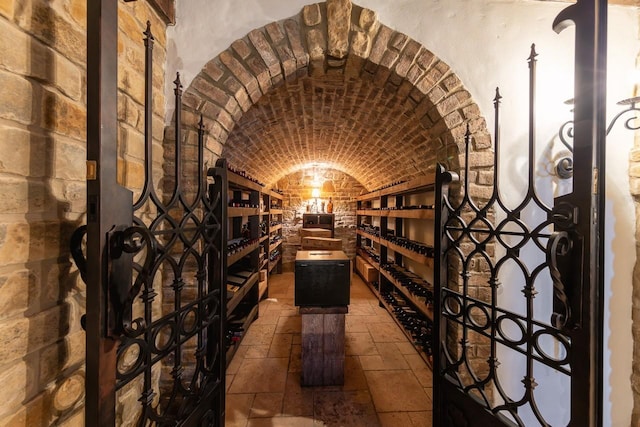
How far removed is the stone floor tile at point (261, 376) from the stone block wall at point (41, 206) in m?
1.33

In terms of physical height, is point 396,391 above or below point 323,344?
below

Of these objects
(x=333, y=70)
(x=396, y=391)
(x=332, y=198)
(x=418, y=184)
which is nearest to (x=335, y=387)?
(x=396, y=391)

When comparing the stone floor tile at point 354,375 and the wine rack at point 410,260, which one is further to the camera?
the wine rack at point 410,260

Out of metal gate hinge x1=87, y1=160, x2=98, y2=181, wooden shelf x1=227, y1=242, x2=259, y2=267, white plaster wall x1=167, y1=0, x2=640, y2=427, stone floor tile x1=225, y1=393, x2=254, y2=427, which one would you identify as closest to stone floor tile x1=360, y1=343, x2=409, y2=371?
stone floor tile x1=225, y1=393, x2=254, y2=427

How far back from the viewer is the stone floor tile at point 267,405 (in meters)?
1.71

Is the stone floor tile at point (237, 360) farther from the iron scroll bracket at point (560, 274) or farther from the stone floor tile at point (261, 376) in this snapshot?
the iron scroll bracket at point (560, 274)

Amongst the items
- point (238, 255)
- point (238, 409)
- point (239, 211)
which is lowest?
point (238, 409)

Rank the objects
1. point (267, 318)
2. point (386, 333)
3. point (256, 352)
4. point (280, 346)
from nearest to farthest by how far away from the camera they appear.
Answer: point (256, 352) < point (280, 346) < point (386, 333) < point (267, 318)

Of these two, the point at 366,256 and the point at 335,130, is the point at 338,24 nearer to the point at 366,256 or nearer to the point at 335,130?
the point at 335,130

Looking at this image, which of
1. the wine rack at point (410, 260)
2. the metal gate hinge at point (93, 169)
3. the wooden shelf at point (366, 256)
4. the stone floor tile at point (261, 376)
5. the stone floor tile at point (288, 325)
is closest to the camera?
the metal gate hinge at point (93, 169)

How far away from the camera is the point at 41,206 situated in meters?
0.70

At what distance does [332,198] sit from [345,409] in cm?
471

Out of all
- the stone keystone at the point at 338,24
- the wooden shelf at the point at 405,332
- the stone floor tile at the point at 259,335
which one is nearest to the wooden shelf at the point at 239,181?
the stone keystone at the point at 338,24

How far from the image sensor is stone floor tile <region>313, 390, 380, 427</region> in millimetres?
1657
